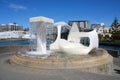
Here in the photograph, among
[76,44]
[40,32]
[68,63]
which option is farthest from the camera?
[76,44]

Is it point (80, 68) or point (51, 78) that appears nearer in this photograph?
point (51, 78)

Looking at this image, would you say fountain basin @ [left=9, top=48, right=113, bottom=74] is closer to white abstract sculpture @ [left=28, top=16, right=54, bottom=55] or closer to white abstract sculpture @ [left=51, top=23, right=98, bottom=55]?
white abstract sculpture @ [left=28, top=16, right=54, bottom=55]

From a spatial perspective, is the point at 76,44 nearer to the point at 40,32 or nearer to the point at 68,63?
the point at 40,32

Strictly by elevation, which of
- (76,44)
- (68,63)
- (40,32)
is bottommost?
(68,63)

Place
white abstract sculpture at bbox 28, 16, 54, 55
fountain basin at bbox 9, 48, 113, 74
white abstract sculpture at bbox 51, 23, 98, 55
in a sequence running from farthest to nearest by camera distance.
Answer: white abstract sculpture at bbox 51, 23, 98, 55, white abstract sculpture at bbox 28, 16, 54, 55, fountain basin at bbox 9, 48, 113, 74

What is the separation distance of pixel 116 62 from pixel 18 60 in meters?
8.48

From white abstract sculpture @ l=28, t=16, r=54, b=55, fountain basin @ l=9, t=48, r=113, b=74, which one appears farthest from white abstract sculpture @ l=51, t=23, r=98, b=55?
fountain basin @ l=9, t=48, r=113, b=74

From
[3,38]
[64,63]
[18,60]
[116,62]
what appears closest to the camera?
[64,63]

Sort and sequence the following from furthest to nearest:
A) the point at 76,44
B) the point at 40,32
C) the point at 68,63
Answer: the point at 76,44
the point at 40,32
the point at 68,63

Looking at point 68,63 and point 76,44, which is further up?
point 76,44

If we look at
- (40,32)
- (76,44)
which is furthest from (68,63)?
A: (76,44)

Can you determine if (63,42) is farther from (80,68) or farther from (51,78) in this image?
(51,78)

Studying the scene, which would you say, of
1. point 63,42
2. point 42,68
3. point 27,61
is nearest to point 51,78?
point 42,68

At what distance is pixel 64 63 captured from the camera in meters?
9.16
